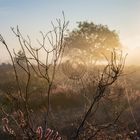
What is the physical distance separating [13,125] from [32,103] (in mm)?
4680

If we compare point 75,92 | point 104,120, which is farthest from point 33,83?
point 104,120

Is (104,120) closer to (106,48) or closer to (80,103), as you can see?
(80,103)

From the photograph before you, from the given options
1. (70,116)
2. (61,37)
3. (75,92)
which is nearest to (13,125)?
(70,116)

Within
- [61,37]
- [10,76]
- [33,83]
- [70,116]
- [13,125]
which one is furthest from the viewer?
[10,76]

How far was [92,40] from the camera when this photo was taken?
67.8 m

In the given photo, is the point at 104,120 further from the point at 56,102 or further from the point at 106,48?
the point at 106,48

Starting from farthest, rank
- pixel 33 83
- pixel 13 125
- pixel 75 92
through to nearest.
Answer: pixel 33 83
pixel 75 92
pixel 13 125

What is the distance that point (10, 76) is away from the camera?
35.3m

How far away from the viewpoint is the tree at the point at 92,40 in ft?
221

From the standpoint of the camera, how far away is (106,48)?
2677 inches

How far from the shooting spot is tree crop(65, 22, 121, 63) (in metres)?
67.3

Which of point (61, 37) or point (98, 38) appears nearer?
point (61, 37)

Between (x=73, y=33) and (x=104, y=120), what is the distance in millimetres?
53737

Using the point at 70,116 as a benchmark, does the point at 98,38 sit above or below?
above
